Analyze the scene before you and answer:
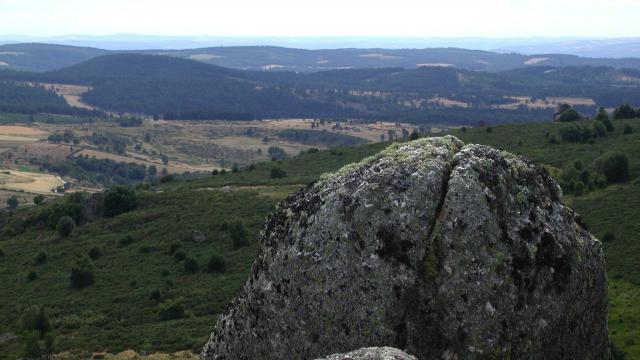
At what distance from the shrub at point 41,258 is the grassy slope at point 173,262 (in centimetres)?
71

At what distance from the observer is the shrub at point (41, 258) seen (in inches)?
3191

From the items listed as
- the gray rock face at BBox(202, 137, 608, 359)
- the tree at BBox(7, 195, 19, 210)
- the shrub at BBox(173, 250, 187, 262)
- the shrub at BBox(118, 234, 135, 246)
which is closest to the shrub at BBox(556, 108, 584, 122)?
the shrub at BBox(173, 250, 187, 262)

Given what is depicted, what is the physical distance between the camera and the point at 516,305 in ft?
49.5

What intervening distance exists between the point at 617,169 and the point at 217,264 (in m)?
50.4

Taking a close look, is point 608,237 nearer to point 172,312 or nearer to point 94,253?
point 172,312

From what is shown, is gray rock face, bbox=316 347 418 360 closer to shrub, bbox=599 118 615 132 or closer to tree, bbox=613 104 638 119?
shrub, bbox=599 118 615 132

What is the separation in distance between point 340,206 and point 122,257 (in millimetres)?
66957

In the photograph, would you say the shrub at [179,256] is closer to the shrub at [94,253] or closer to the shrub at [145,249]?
the shrub at [145,249]

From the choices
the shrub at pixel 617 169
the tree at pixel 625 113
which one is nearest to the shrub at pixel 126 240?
the shrub at pixel 617 169

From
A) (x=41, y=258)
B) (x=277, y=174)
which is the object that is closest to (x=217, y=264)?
(x=41, y=258)

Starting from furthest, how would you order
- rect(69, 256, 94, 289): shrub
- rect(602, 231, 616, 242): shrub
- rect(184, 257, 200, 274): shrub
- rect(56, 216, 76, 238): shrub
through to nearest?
rect(56, 216, 76, 238): shrub < rect(184, 257, 200, 274): shrub < rect(69, 256, 94, 289): shrub < rect(602, 231, 616, 242): shrub

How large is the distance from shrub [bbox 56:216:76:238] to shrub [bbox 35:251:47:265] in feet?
30.7

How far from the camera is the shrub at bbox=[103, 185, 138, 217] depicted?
320 feet

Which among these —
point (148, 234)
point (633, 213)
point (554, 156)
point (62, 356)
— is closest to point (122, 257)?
point (148, 234)
